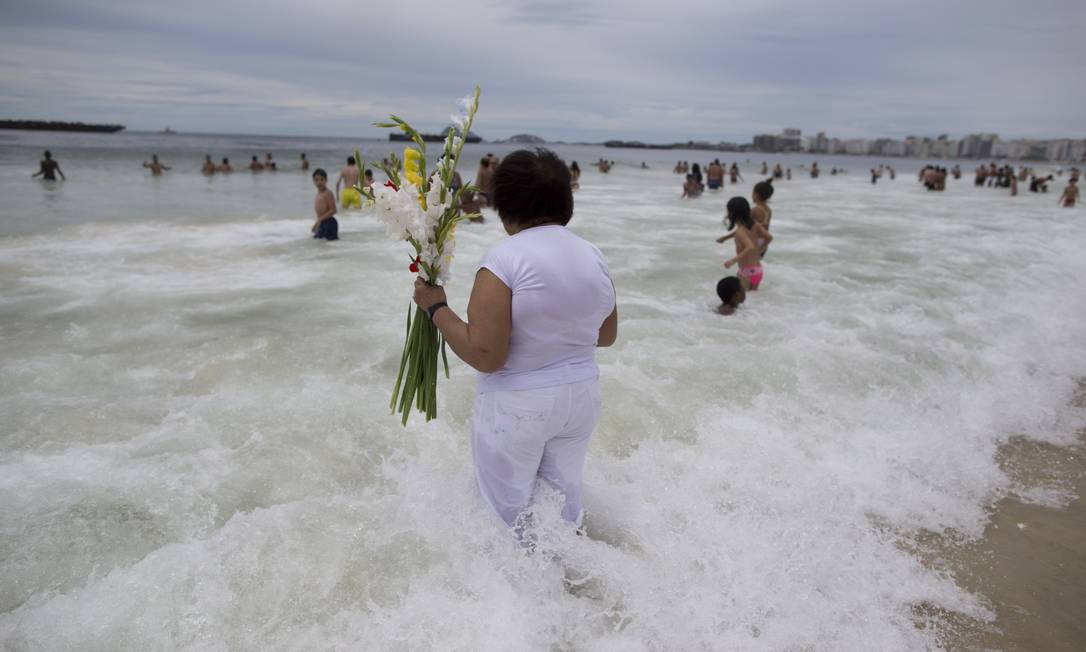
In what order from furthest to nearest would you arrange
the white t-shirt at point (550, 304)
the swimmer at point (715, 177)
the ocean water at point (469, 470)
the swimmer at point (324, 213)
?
the swimmer at point (715, 177)
the swimmer at point (324, 213)
the ocean water at point (469, 470)
the white t-shirt at point (550, 304)

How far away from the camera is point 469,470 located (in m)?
3.88

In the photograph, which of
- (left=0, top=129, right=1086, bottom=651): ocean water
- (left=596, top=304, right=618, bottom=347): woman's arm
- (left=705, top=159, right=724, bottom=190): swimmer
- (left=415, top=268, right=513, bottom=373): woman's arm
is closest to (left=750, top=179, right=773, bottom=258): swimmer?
(left=0, top=129, right=1086, bottom=651): ocean water

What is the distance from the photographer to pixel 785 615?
286cm

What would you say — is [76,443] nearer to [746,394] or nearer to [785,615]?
[785,615]

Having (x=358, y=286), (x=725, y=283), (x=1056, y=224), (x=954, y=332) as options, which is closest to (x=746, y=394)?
(x=725, y=283)

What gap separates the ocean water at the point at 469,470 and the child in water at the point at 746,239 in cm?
43

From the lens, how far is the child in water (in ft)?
26.2

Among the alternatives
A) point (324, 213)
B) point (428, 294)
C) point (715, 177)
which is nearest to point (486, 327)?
point (428, 294)

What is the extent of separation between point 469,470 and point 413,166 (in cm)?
209

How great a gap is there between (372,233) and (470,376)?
30.0 ft

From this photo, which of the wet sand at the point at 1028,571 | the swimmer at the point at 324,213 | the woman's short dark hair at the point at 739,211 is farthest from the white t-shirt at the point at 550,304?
the swimmer at the point at 324,213

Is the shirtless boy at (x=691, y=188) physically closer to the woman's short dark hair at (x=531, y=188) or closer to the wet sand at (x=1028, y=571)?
the wet sand at (x=1028, y=571)

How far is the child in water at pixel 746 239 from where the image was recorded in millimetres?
8000

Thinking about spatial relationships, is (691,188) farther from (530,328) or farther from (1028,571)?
(530,328)
